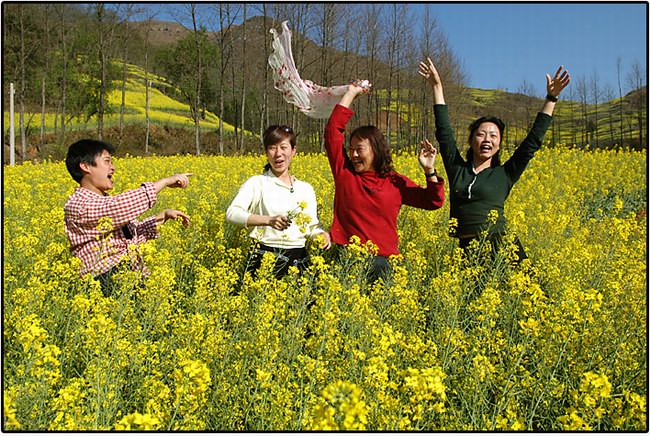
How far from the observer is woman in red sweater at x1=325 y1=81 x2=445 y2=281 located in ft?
12.8

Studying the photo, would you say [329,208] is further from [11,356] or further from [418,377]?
[418,377]

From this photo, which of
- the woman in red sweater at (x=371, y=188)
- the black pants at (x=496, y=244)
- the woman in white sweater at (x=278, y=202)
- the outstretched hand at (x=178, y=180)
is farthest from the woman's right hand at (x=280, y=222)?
the black pants at (x=496, y=244)

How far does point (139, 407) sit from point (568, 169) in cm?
1045

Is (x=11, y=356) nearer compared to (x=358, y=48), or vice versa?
(x=11, y=356)

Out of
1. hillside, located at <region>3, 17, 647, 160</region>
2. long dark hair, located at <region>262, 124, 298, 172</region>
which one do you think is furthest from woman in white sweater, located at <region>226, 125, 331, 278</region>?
hillside, located at <region>3, 17, 647, 160</region>

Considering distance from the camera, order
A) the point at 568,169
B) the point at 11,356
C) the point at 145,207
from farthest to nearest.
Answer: the point at 568,169 → the point at 145,207 → the point at 11,356

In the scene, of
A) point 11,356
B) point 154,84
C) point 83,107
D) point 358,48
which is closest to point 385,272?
point 11,356

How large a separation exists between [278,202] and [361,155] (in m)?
0.76

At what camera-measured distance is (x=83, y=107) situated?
38719mm

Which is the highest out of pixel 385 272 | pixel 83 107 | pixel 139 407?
pixel 83 107

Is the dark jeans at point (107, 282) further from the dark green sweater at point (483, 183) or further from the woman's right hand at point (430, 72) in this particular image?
the woman's right hand at point (430, 72)

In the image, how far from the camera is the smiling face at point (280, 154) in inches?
155

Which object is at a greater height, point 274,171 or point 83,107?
point 83,107

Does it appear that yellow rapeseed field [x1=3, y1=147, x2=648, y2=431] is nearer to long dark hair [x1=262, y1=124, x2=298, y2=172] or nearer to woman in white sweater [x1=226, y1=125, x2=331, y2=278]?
woman in white sweater [x1=226, y1=125, x2=331, y2=278]
